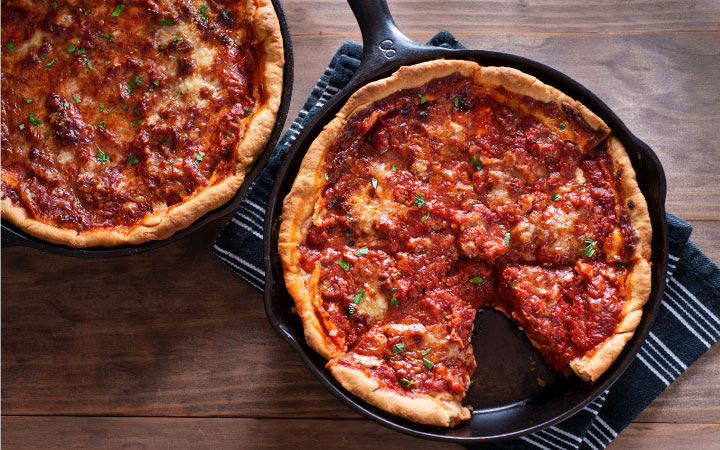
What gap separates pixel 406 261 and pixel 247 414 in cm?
142

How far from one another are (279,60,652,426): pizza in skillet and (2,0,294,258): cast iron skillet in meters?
0.25

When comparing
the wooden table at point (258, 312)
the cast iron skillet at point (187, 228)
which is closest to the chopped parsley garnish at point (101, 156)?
the cast iron skillet at point (187, 228)

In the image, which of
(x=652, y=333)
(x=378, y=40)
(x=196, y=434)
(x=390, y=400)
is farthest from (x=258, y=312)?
(x=652, y=333)

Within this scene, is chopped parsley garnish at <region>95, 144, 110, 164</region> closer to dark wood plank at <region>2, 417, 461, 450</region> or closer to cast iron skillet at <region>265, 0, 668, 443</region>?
cast iron skillet at <region>265, 0, 668, 443</region>

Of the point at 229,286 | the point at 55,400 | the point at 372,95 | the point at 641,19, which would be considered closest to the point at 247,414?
the point at 229,286

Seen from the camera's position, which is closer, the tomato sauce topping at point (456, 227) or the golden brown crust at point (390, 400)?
the golden brown crust at point (390, 400)

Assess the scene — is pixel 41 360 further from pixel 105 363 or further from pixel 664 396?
pixel 664 396

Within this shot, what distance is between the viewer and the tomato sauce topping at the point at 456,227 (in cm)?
355

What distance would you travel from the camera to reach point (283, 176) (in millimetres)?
3514

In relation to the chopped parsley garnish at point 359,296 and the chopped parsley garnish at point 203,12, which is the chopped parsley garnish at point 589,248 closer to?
Answer: the chopped parsley garnish at point 359,296

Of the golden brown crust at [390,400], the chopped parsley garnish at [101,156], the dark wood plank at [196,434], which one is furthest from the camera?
the dark wood plank at [196,434]

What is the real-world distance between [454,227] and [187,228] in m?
1.50

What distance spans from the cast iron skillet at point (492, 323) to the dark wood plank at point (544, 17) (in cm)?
61

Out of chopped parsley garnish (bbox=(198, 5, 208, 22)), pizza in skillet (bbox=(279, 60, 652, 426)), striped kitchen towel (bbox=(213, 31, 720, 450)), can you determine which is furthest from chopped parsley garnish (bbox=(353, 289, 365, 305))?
chopped parsley garnish (bbox=(198, 5, 208, 22))
